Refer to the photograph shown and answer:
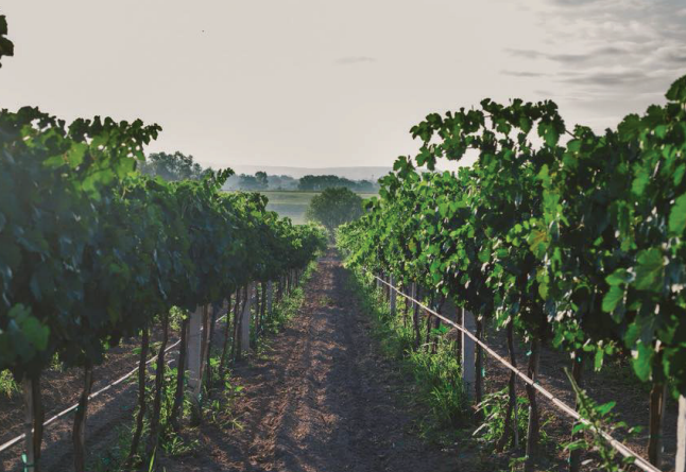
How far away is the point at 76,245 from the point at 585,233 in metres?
3.00

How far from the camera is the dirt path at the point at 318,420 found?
802 centimetres

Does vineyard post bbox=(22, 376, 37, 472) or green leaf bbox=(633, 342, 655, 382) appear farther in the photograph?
vineyard post bbox=(22, 376, 37, 472)

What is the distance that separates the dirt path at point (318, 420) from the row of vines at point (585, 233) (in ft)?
7.01

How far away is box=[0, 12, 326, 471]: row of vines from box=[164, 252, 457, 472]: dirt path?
238 centimetres

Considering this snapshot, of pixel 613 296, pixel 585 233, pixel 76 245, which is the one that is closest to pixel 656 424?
pixel 585 233

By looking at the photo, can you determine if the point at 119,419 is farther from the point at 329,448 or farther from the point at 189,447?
the point at 329,448

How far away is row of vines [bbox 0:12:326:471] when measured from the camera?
11.1 ft

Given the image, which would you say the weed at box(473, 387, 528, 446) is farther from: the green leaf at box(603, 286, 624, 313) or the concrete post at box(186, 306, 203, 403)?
the green leaf at box(603, 286, 624, 313)

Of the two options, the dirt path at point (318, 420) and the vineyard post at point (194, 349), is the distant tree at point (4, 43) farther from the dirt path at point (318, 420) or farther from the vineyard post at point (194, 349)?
the vineyard post at point (194, 349)

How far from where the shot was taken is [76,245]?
408 centimetres

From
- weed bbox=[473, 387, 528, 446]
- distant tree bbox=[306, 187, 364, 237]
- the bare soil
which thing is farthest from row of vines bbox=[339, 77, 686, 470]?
distant tree bbox=[306, 187, 364, 237]

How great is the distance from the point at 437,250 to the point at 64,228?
4853mm

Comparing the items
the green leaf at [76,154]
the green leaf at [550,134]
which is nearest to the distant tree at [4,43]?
the green leaf at [76,154]

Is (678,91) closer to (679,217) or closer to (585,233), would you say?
(679,217)
